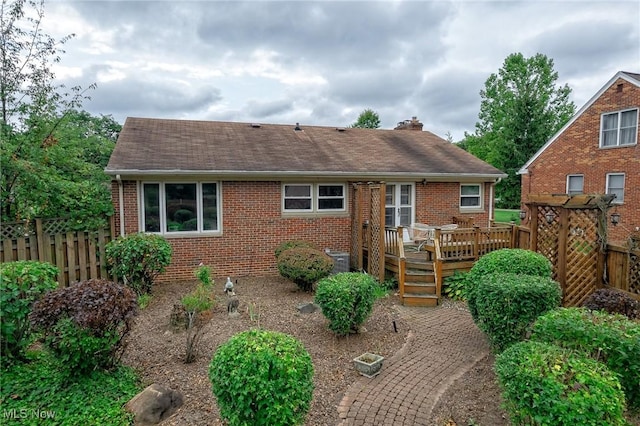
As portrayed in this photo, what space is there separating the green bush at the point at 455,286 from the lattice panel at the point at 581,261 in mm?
2161

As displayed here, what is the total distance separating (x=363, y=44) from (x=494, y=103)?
2981cm

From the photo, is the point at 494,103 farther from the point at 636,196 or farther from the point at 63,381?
the point at 63,381

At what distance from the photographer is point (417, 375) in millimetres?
4773

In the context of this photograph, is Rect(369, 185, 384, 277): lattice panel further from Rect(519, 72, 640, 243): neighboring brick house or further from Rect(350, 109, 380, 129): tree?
Rect(350, 109, 380, 129): tree

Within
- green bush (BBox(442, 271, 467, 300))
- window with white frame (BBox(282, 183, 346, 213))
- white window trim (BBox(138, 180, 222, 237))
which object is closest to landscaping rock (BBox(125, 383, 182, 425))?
white window trim (BBox(138, 180, 222, 237))

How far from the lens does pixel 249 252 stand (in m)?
10.2

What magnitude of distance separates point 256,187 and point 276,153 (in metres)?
1.77

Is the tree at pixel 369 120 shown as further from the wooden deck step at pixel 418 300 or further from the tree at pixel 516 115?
the wooden deck step at pixel 418 300

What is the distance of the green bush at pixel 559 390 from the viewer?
2607mm

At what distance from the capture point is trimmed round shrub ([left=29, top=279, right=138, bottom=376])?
3.81m

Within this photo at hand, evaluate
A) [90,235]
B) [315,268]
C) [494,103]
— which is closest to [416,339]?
Result: [315,268]

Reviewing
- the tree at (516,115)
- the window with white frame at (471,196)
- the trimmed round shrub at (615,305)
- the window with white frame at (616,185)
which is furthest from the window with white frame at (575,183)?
the trimmed round shrub at (615,305)

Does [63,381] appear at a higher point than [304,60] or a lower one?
lower

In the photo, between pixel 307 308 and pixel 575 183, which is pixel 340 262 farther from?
pixel 575 183
